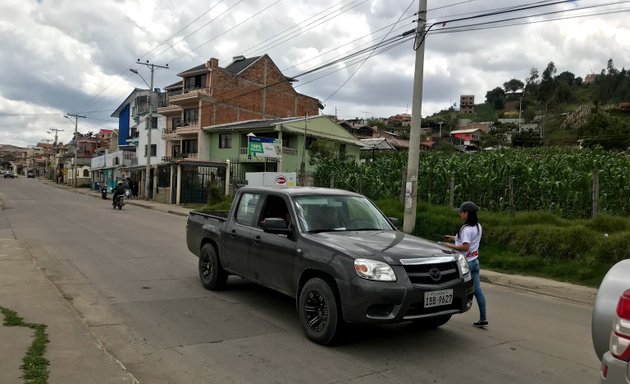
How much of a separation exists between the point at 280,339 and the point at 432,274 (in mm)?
1874

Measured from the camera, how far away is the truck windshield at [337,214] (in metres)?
6.40

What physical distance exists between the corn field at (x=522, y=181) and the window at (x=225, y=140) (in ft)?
89.5

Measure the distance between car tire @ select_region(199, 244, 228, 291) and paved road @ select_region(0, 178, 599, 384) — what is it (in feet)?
0.55

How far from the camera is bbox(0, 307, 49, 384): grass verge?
4.29m

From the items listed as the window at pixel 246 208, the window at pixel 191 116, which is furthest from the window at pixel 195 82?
the window at pixel 246 208

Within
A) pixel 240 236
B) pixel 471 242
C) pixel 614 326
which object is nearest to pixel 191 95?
pixel 240 236

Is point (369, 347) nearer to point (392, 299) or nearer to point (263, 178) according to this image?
point (392, 299)

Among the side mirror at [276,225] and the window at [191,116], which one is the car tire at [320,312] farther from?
the window at [191,116]

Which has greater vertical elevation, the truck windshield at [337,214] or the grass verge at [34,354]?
the truck windshield at [337,214]

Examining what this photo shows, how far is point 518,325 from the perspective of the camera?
695 cm

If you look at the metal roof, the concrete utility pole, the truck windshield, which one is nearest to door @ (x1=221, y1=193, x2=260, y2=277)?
the truck windshield

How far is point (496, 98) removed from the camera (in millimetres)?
187000

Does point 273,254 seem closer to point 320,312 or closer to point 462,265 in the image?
point 320,312

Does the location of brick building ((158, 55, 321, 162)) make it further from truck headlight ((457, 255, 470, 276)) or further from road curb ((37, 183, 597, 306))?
truck headlight ((457, 255, 470, 276))
